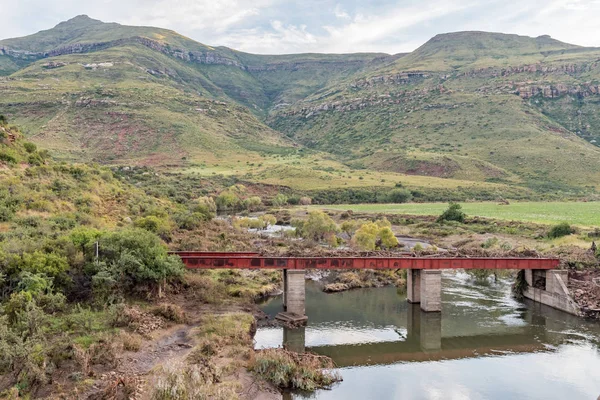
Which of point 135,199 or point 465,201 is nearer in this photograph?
point 135,199

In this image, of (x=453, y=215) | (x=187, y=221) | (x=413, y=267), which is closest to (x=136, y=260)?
(x=413, y=267)

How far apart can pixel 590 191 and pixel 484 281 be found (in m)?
104

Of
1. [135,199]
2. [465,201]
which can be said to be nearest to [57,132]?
[135,199]

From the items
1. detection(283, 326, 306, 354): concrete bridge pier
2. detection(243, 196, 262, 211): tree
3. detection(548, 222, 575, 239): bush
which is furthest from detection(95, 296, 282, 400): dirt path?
detection(243, 196, 262, 211): tree

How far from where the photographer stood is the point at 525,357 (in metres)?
33.8

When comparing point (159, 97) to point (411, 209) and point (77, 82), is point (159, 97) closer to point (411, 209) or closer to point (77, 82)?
point (77, 82)

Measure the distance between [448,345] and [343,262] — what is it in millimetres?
11169

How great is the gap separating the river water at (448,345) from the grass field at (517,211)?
4141 centimetres

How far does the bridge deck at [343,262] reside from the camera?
41.9m

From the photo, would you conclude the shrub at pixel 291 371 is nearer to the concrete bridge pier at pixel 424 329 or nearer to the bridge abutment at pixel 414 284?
the concrete bridge pier at pixel 424 329

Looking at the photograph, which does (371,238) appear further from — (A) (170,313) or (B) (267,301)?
(A) (170,313)

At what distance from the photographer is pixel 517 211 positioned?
105m

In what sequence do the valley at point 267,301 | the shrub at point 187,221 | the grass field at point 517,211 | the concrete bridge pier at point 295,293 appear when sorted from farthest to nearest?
the grass field at point 517,211
the shrub at point 187,221
the concrete bridge pier at point 295,293
the valley at point 267,301

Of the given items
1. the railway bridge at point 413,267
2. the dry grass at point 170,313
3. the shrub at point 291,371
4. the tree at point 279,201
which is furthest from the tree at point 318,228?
the tree at point 279,201
